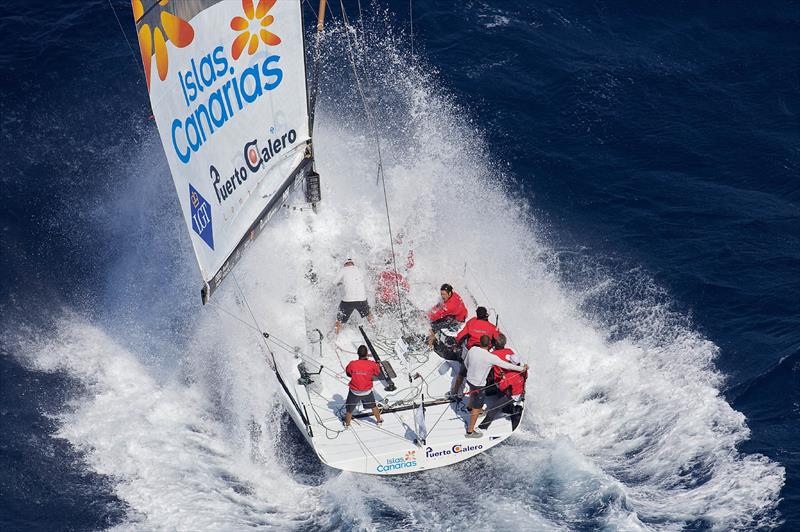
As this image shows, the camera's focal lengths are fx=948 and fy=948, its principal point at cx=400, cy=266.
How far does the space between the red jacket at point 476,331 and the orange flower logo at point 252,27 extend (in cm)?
689

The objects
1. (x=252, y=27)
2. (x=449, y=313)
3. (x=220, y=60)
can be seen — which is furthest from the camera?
(x=449, y=313)

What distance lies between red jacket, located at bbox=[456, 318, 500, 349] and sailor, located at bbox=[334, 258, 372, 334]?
267 cm

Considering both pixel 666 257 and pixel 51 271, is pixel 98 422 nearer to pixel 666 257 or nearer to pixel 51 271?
pixel 51 271

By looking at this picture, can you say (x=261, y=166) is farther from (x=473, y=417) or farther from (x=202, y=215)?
(x=473, y=417)

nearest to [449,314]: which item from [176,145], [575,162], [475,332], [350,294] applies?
[475,332]

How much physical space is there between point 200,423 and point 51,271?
660cm

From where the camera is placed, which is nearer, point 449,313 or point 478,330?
point 478,330

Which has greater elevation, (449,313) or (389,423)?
(449,313)

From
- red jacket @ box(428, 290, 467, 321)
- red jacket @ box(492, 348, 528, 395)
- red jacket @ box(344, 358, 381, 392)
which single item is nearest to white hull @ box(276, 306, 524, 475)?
red jacket @ box(492, 348, 528, 395)

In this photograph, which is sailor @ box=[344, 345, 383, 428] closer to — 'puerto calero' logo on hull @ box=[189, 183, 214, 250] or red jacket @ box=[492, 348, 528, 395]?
red jacket @ box=[492, 348, 528, 395]

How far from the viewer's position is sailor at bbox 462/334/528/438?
59.5ft

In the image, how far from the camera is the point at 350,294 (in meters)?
20.7

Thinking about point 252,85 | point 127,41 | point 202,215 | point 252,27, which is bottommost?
point 202,215

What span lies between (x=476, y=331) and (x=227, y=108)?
6.64 metres
